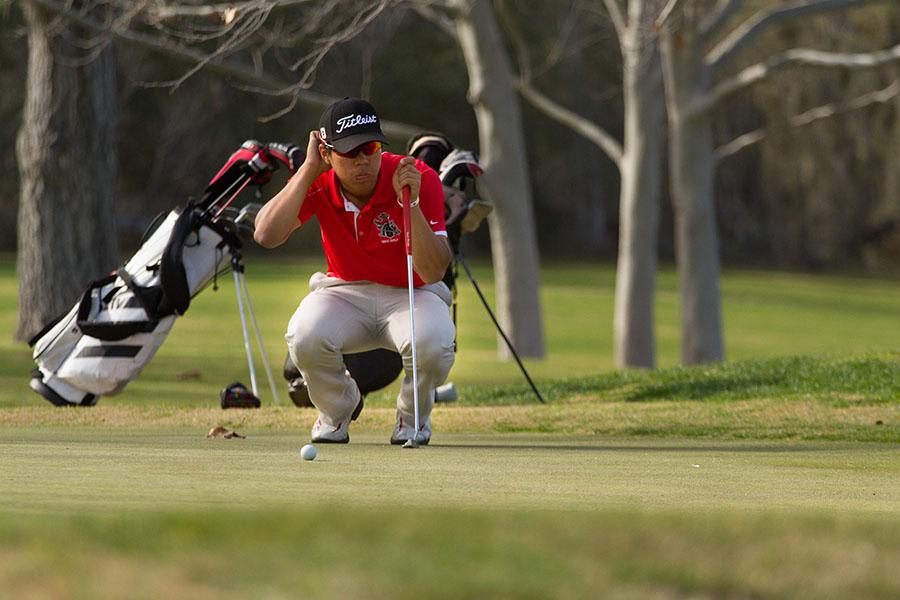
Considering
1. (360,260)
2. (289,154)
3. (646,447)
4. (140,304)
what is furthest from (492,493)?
(140,304)

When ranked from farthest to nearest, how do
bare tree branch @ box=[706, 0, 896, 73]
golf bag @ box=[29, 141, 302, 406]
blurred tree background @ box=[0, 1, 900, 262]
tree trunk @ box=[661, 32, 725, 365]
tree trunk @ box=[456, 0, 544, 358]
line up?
blurred tree background @ box=[0, 1, 900, 262] < tree trunk @ box=[661, 32, 725, 365] < tree trunk @ box=[456, 0, 544, 358] < bare tree branch @ box=[706, 0, 896, 73] < golf bag @ box=[29, 141, 302, 406]

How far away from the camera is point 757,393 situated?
11641 mm

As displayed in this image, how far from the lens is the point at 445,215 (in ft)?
34.7

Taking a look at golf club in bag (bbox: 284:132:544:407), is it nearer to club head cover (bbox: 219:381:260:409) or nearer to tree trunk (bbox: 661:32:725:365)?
club head cover (bbox: 219:381:260:409)

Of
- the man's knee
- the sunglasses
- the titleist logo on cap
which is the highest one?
the titleist logo on cap

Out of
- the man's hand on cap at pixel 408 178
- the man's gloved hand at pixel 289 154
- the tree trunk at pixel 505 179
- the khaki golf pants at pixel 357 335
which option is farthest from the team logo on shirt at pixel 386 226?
the tree trunk at pixel 505 179

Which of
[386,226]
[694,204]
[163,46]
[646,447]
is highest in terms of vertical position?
[163,46]

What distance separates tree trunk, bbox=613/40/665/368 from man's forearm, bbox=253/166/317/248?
488 inches

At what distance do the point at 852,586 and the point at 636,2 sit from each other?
606 inches

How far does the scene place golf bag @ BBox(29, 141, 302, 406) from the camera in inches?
430

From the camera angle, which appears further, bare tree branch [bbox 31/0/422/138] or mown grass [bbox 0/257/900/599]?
bare tree branch [bbox 31/0/422/138]

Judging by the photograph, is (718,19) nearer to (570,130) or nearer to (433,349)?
(433,349)

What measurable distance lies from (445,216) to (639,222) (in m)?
9.80

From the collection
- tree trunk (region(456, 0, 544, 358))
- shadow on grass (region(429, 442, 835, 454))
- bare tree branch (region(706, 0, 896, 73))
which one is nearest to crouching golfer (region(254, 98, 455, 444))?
shadow on grass (region(429, 442, 835, 454))
